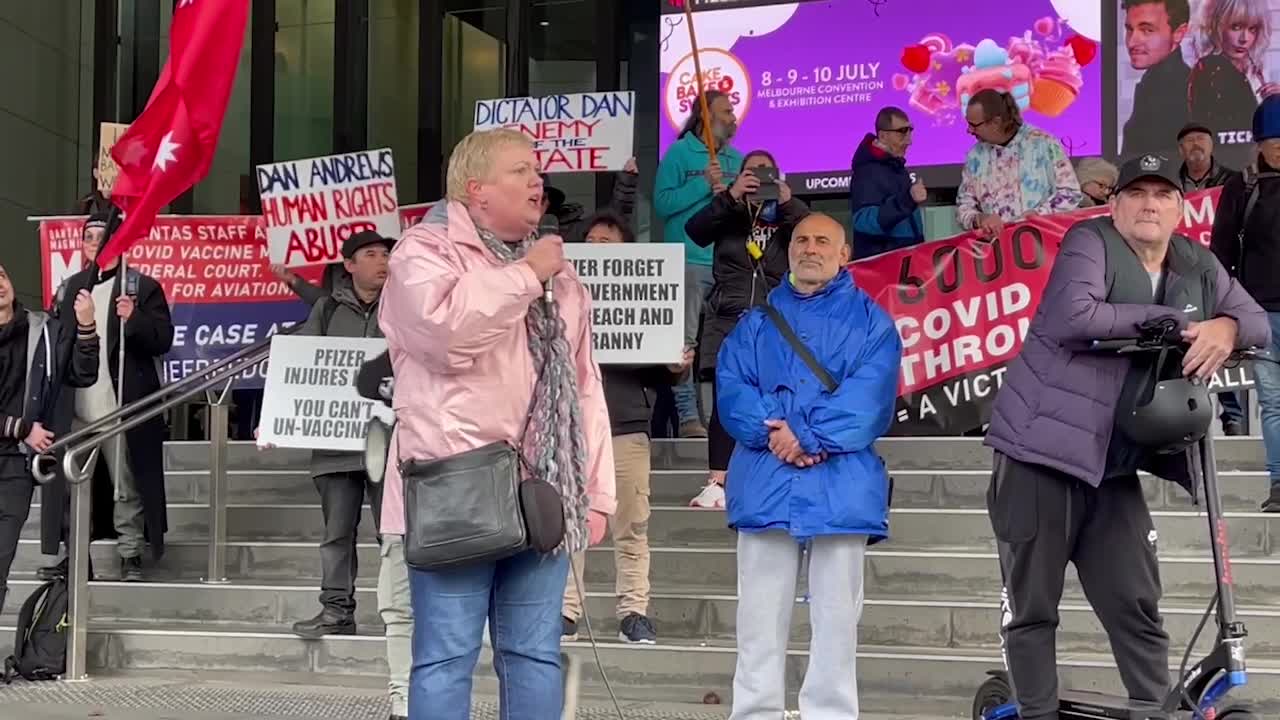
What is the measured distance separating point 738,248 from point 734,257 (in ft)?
0.17

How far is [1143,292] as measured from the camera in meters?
5.29

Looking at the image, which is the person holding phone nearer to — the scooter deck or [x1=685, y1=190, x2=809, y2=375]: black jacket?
[x1=685, y1=190, x2=809, y2=375]: black jacket

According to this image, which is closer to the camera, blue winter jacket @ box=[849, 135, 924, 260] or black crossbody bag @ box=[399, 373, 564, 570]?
black crossbody bag @ box=[399, 373, 564, 570]

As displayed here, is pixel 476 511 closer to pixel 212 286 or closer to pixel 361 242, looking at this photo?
pixel 361 242

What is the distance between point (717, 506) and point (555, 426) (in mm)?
4376

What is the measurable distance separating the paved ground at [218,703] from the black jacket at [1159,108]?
641cm

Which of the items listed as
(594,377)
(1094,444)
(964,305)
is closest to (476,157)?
(594,377)

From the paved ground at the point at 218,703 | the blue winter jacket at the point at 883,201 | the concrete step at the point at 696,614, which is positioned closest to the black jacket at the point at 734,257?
the concrete step at the point at 696,614

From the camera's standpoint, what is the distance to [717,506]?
8781mm

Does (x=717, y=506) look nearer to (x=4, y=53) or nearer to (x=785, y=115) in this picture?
(x=785, y=115)

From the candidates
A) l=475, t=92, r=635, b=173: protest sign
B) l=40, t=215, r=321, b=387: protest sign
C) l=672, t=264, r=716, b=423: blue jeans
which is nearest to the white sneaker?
l=672, t=264, r=716, b=423: blue jeans

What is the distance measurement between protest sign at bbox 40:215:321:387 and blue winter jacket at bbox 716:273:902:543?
6.14 metres

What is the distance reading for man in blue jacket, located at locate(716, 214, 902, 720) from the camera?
5918 millimetres

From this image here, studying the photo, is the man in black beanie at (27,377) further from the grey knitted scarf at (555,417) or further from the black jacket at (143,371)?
the grey knitted scarf at (555,417)
